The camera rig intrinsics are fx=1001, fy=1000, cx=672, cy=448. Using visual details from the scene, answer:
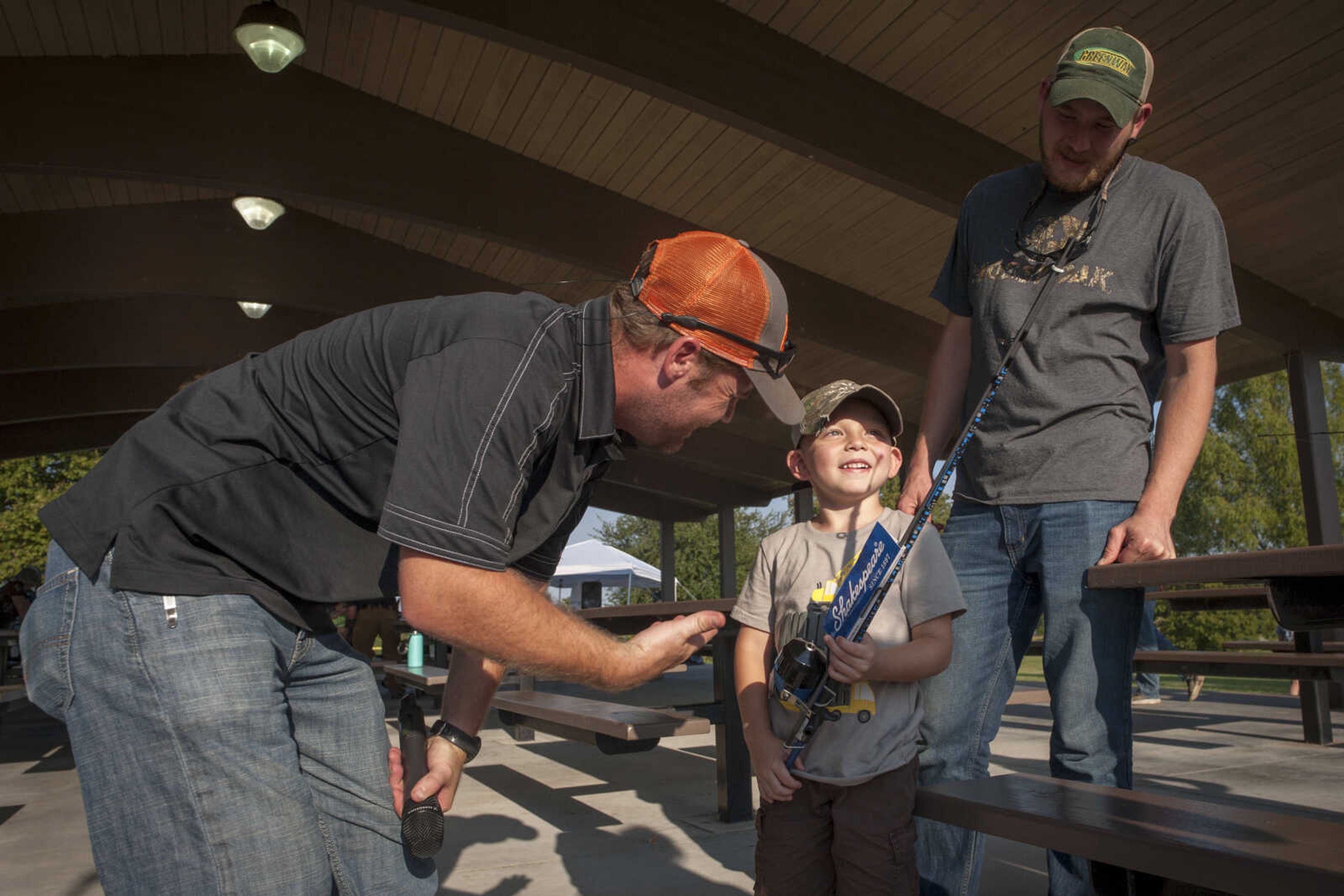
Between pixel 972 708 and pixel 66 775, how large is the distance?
21.3 feet

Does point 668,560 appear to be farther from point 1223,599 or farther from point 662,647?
point 662,647

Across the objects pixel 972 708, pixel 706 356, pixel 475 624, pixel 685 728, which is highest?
pixel 706 356

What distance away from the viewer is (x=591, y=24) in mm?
6426

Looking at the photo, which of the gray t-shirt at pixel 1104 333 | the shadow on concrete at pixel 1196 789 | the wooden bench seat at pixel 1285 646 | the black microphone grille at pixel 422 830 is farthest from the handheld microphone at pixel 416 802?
the wooden bench seat at pixel 1285 646

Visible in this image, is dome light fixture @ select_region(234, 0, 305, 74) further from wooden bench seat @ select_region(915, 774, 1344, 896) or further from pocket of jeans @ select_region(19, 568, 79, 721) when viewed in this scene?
wooden bench seat @ select_region(915, 774, 1344, 896)

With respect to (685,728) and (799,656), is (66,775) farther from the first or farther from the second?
(799,656)

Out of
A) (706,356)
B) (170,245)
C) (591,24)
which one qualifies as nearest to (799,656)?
(706,356)

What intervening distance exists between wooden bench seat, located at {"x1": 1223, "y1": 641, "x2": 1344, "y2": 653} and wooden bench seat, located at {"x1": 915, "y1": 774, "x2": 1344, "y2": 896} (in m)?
5.18

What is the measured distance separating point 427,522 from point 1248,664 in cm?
477

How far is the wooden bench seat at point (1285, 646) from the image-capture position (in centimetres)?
674

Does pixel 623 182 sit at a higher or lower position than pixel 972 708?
higher

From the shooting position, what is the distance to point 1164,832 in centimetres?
175

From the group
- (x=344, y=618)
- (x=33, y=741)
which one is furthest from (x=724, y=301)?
(x=344, y=618)

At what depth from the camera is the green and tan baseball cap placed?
2246 millimetres
